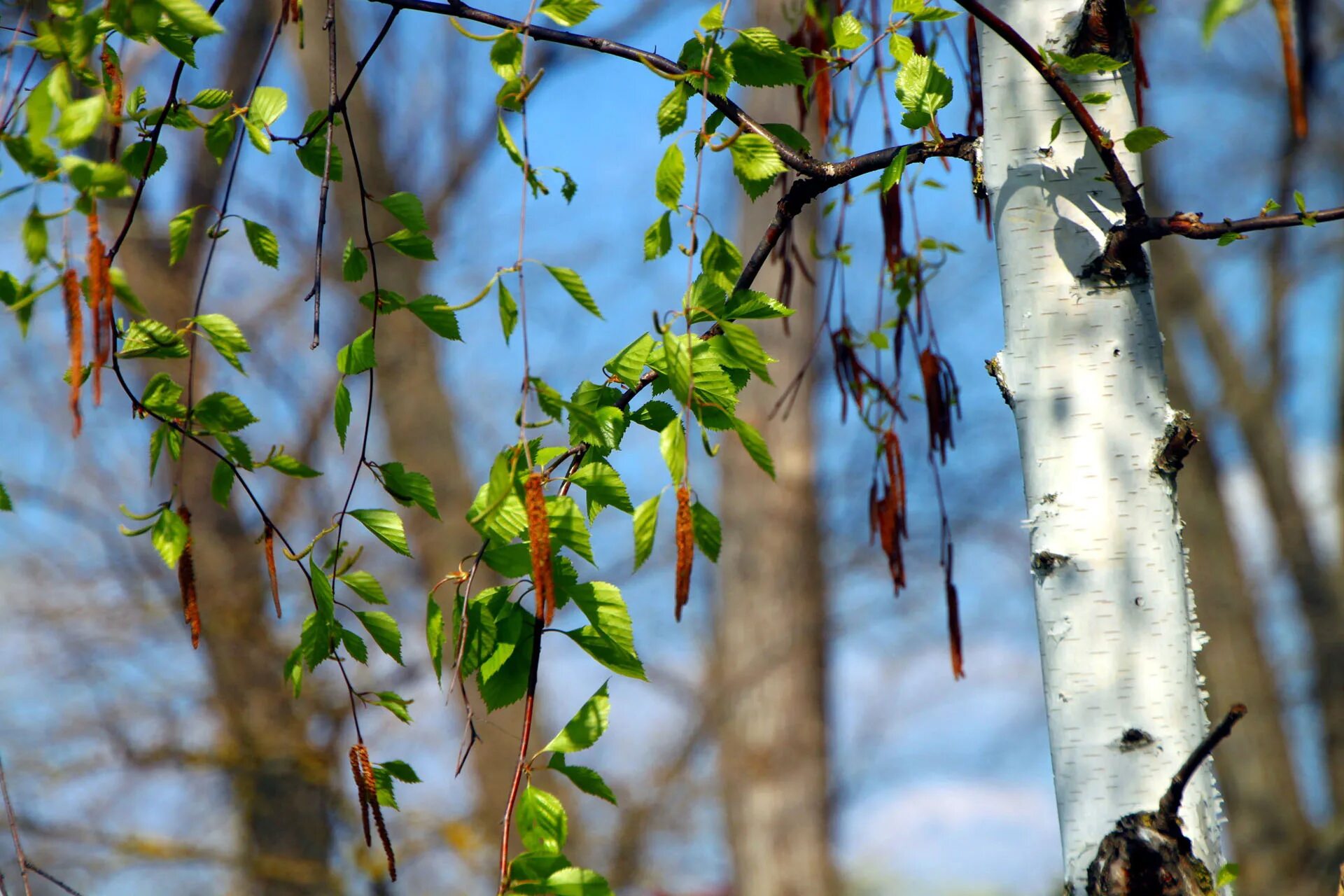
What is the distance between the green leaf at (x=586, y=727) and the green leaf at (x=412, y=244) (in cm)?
59

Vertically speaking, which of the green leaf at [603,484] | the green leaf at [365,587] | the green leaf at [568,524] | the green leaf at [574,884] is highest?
the green leaf at [603,484]

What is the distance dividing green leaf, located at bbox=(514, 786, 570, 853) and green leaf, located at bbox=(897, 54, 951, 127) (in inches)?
36.7

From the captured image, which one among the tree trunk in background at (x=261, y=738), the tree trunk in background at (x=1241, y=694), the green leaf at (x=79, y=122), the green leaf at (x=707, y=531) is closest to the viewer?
the green leaf at (x=79, y=122)

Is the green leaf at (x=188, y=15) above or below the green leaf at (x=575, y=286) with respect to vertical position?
above

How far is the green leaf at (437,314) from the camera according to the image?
1.28 m

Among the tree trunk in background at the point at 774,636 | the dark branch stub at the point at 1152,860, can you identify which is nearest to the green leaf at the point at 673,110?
the dark branch stub at the point at 1152,860

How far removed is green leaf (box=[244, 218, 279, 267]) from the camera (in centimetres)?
147

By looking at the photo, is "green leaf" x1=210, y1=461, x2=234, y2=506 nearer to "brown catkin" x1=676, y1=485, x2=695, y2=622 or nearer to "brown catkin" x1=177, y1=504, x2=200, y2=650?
"brown catkin" x1=177, y1=504, x2=200, y2=650

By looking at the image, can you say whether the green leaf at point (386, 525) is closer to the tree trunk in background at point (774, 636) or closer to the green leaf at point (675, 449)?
the green leaf at point (675, 449)

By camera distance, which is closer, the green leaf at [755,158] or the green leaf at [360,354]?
the green leaf at [755,158]

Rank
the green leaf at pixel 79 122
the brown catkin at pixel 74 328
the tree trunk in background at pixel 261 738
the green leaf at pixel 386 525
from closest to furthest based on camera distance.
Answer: the green leaf at pixel 79 122 < the brown catkin at pixel 74 328 < the green leaf at pixel 386 525 < the tree trunk in background at pixel 261 738

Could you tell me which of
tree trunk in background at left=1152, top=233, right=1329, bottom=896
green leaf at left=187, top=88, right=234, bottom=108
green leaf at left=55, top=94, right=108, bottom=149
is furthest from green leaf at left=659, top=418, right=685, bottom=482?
tree trunk in background at left=1152, top=233, right=1329, bottom=896

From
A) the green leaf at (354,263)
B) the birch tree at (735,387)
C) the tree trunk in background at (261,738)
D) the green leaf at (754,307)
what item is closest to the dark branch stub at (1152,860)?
the birch tree at (735,387)

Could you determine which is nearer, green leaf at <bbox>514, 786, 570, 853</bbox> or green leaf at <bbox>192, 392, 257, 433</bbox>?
green leaf at <bbox>514, 786, 570, 853</bbox>
